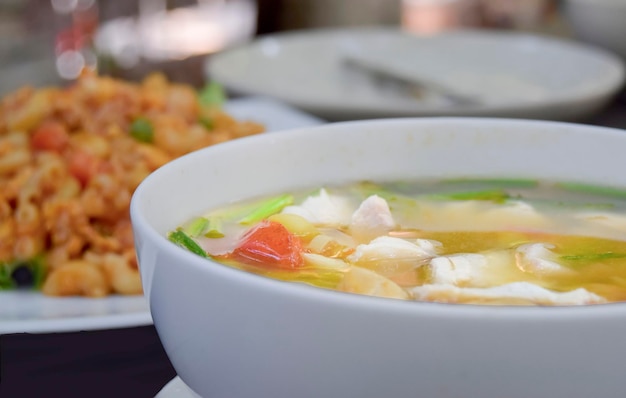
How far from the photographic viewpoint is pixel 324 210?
90 centimetres

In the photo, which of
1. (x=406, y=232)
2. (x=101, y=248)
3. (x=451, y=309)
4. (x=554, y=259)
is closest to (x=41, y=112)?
(x=101, y=248)

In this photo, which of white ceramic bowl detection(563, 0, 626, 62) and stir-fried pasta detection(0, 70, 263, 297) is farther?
white ceramic bowl detection(563, 0, 626, 62)

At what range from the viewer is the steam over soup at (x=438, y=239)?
0.69 meters

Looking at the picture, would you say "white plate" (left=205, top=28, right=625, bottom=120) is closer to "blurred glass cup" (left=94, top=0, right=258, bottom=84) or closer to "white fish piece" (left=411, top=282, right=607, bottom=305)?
"white fish piece" (left=411, top=282, right=607, bottom=305)

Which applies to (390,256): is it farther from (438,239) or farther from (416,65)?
(416,65)

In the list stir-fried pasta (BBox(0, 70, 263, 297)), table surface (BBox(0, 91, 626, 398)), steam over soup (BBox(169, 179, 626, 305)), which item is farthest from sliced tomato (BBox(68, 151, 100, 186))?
steam over soup (BBox(169, 179, 626, 305))

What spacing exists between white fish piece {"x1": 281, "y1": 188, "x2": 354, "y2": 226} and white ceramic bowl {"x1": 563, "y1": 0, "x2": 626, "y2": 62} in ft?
5.64

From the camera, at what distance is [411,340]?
56cm

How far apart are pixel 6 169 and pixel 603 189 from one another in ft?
3.93

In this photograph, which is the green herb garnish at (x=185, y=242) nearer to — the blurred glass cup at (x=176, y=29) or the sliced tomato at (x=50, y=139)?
the sliced tomato at (x=50, y=139)

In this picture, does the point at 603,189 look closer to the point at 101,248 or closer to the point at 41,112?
the point at 101,248

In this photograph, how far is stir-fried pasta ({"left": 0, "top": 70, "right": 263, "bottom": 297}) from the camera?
1.43 metres

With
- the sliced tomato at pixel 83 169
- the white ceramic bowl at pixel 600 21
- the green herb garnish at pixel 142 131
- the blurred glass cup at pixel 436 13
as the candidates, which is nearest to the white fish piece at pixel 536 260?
the sliced tomato at pixel 83 169

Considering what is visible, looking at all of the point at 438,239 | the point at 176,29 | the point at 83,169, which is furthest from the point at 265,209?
the point at 176,29
